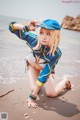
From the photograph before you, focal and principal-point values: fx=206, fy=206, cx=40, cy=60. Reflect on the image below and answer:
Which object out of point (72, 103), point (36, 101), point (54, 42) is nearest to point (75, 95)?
point (72, 103)

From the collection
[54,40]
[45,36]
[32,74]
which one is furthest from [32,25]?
[32,74]

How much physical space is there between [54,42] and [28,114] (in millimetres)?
980

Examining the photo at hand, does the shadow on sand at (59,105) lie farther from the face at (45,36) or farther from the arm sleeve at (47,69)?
the face at (45,36)

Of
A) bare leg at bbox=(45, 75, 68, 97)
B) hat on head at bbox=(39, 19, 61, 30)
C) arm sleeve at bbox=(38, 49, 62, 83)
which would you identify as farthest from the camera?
bare leg at bbox=(45, 75, 68, 97)

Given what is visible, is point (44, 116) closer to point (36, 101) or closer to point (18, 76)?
point (36, 101)

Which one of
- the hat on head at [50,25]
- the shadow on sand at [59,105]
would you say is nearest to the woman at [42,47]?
the hat on head at [50,25]

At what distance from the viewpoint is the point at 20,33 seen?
9.12 ft

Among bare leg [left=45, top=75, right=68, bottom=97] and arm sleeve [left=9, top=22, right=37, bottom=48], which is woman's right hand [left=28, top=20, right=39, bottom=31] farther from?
bare leg [left=45, top=75, right=68, bottom=97]

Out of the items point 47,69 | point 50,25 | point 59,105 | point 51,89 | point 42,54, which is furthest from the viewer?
point 51,89

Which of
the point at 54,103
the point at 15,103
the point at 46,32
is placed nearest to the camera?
the point at 46,32

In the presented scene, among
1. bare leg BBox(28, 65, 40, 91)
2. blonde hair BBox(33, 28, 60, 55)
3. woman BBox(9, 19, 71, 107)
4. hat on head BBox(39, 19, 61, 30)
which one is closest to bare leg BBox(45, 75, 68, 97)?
woman BBox(9, 19, 71, 107)

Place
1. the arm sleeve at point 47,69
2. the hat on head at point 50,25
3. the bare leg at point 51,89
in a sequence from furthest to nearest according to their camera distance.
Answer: the bare leg at point 51,89, the arm sleeve at point 47,69, the hat on head at point 50,25

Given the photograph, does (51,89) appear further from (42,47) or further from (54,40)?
(54,40)

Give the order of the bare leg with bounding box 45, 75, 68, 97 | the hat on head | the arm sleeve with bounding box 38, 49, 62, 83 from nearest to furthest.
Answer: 1. the hat on head
2. the arm sleeve with bounding box 38, 49, 62, 83
3. the bare leg with bounding box 45, 75, 68, 97
